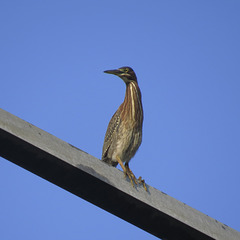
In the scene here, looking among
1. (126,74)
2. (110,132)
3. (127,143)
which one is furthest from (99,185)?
(126,74)

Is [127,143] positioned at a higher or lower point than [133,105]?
lower

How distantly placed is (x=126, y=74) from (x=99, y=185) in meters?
4.20

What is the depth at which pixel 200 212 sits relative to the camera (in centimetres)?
229

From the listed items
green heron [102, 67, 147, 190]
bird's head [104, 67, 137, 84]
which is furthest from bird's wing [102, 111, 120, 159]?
bird's head [104, 67, 137, 84]

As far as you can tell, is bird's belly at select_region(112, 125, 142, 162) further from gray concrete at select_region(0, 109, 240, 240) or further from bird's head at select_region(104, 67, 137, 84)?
gray concrete at select_region(0, 109, 240, 240)

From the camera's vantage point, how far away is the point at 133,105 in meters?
5.76

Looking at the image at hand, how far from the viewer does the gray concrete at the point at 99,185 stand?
6.10 ft

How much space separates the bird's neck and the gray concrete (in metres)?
A: 3.50

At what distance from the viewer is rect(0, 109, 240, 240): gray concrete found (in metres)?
1.86

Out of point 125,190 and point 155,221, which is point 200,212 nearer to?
point 155,221

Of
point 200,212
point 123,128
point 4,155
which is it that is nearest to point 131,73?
point 123,128

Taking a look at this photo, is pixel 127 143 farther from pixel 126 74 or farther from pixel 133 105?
pixel 126 74

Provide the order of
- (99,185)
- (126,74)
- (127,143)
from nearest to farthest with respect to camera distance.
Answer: (99,185), (127,143), (126,74)

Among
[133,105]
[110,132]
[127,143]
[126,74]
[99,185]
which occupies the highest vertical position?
[126,74]
